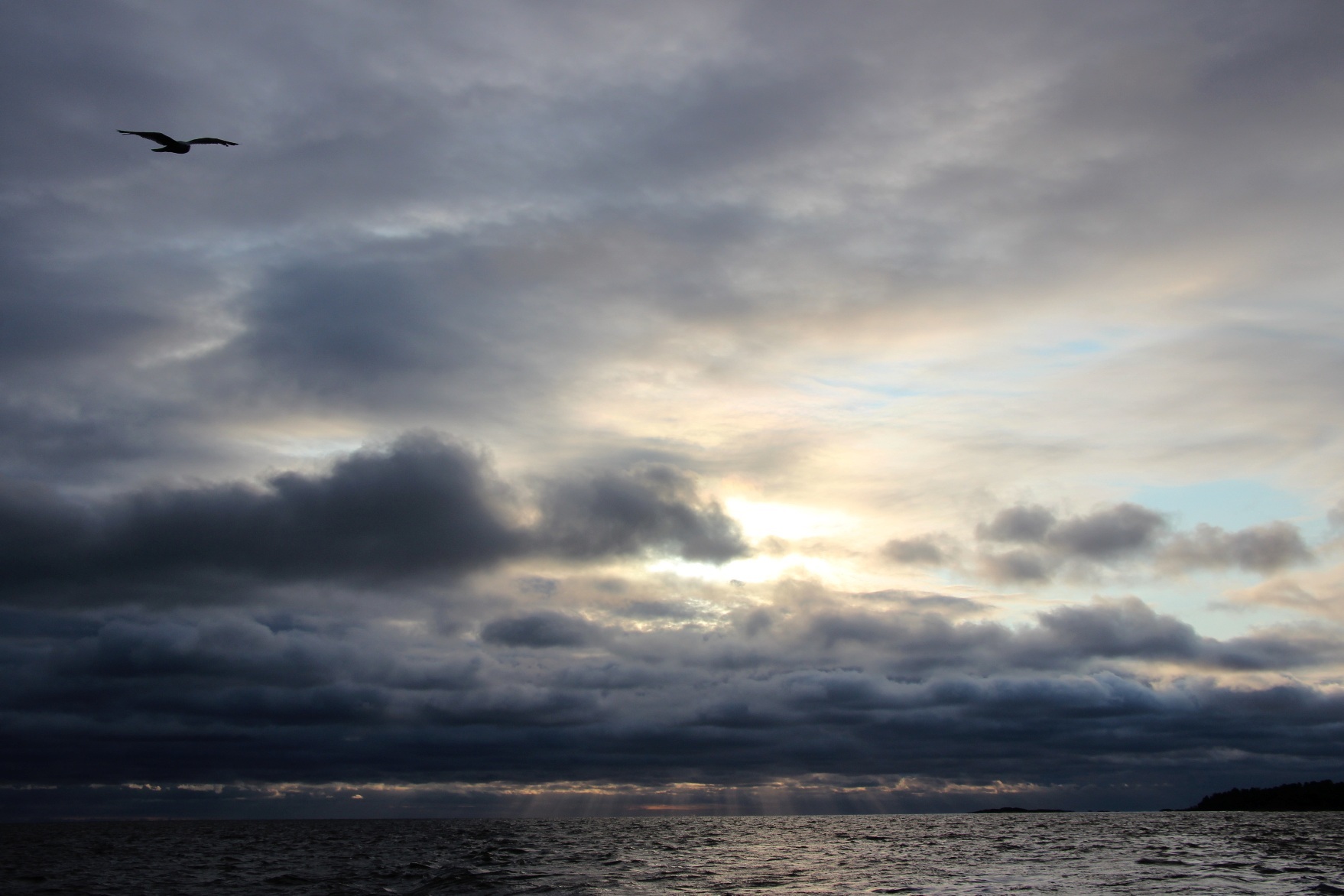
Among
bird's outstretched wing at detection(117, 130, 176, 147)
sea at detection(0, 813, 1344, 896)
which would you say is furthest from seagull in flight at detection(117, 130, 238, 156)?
sea at detection(0, 813, 1344, 896)

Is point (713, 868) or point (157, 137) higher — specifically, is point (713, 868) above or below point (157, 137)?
below

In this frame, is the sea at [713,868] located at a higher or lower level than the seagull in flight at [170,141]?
lower

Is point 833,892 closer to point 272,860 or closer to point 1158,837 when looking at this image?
point 272,860

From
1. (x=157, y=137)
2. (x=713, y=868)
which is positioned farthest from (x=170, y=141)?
(x=713, y=868)

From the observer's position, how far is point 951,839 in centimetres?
18838

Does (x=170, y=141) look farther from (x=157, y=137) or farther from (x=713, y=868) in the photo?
Answer: (x=713, y=868)

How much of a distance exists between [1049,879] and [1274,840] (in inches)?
4110

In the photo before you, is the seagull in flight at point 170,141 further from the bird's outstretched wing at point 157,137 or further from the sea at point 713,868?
the sea at point 713,868

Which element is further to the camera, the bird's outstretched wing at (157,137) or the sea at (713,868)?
the sea at (713,868)

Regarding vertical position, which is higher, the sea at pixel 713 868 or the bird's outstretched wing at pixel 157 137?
the bird's outstretched wing at pixel 157 137

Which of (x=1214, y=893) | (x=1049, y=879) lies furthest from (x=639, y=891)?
(x=1214, y=893)

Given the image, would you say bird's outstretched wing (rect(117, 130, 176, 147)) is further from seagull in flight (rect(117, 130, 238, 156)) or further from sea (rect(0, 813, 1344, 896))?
sea (rect(0, 813, 1344, 896))

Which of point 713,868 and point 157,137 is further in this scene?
point 713,868

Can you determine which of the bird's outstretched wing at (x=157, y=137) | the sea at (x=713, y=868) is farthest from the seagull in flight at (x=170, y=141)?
the sea at (x=713, y=868)
